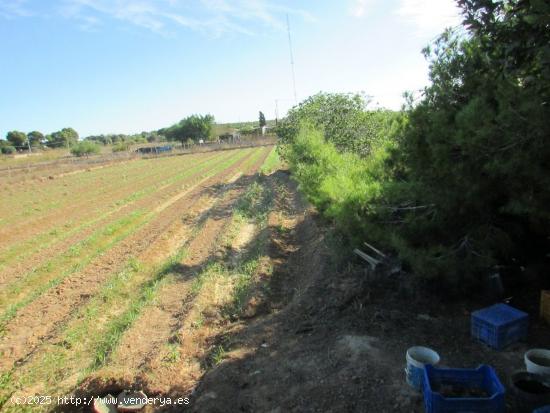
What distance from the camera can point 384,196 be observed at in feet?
17.7

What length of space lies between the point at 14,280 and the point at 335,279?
719 centimetres

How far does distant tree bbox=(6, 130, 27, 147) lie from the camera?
83463 millimetres

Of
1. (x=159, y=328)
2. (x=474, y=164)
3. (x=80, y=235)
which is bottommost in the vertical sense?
(x=159, y=328)

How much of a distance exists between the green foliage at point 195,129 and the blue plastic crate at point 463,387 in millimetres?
79525

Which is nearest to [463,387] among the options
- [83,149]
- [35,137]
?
[83,149]

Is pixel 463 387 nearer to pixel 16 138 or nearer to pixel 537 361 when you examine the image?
pixel 537 361

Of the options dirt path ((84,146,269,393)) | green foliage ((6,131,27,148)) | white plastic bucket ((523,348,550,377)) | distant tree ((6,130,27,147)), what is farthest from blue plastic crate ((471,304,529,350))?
distant tree ((6,130,27,147))

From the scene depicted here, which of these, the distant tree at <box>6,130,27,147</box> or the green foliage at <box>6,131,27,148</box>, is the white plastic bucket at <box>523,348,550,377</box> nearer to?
the green foliage at <box>6,131,27,148</box>

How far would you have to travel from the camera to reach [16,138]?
8375 cm

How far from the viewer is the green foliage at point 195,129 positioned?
79625 mm

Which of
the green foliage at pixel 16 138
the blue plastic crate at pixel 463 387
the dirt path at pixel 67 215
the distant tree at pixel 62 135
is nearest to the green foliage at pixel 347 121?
the dirt path at pixel 67 215

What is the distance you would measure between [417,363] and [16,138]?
99.4m

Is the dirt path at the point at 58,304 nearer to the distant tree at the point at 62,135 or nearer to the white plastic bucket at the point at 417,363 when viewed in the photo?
the white plastic bucket at the point at 417,363

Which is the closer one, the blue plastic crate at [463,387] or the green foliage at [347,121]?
the blue plastic crate at [463,387]
